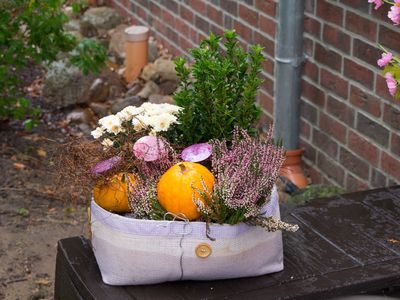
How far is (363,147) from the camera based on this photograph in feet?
14.4

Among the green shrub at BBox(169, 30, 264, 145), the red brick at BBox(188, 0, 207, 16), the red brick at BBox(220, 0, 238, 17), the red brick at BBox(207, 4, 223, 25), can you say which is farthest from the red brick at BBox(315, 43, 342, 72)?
the green shrub at BBox(169, 30, 264, 145)

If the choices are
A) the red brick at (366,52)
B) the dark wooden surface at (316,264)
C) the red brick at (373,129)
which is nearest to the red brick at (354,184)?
the red brick at (373,129)

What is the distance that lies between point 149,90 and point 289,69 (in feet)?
5.69

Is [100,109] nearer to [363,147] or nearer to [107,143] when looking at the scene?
[363,147]

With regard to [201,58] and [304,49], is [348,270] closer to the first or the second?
[201,58]

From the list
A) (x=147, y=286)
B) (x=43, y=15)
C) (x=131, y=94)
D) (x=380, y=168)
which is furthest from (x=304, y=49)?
(x=147, y=286)

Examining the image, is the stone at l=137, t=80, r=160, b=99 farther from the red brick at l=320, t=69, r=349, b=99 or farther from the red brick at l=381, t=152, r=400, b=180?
the red brick at l=381, t=152, r=400, b=180

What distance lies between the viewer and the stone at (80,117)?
19.8 feet

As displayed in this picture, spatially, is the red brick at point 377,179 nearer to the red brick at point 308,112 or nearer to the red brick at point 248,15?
the red brick at point 308,112

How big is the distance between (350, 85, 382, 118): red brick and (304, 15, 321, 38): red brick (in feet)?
1.26

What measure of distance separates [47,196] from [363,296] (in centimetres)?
256

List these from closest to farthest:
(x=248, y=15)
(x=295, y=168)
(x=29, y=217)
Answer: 1. (x=29, y=217)
2. (x=295, y=168)
3. (x=248, y=15)

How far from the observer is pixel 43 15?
5.15 meters

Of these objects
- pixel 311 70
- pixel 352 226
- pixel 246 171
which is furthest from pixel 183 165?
pixel 311 70
